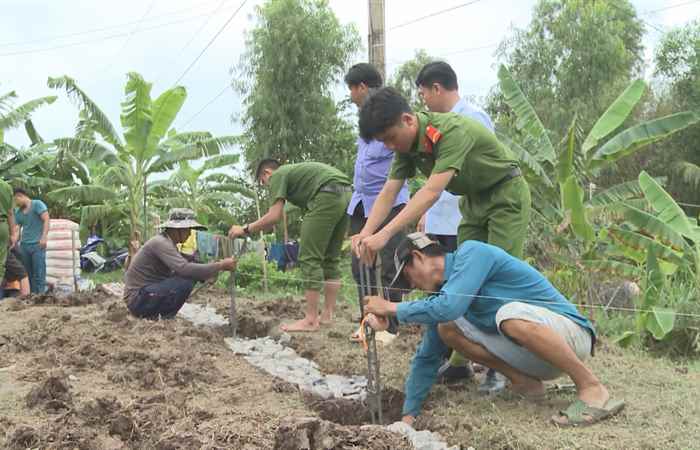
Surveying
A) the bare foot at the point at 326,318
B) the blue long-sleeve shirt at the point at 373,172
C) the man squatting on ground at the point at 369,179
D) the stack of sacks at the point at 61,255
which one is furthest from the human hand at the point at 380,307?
the stack of sacks at the point at 61,255

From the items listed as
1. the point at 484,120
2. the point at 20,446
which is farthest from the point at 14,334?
the point at 484,120

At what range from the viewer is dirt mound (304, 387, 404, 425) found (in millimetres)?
4105

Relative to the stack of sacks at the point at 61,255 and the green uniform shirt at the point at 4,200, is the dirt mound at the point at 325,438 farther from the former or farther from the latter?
the stack of sacks at the point at 61,255

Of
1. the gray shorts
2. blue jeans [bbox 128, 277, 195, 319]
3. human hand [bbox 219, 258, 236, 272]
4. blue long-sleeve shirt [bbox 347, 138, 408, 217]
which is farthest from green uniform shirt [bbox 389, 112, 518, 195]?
blue jeans [bbox 128, 277, 195, 319]

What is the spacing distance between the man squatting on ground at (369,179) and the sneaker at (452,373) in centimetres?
109

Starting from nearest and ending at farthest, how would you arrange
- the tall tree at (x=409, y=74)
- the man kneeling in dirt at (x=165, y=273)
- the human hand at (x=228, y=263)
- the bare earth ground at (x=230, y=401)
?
the bare earth ground at (x=230, y=401), the human hand at (x=228, y=263), the man kneeling in dirt at (x=165, y=273), the tall tree at (x=409, y=74)

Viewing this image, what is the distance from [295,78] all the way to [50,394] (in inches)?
593

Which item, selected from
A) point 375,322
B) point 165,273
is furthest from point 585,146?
point 375,322

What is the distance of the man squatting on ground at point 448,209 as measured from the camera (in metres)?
4.29

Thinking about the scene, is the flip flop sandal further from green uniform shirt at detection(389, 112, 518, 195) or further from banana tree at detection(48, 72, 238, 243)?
banana tree at detection(48, 72, 238, 243)

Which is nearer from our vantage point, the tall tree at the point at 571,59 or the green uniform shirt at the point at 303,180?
the green uniform shirt at the point at 303,180

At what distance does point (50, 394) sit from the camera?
160 inches

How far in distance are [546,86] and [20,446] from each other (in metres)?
21.6

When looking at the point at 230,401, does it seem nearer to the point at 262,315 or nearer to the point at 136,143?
the point at 262,315
